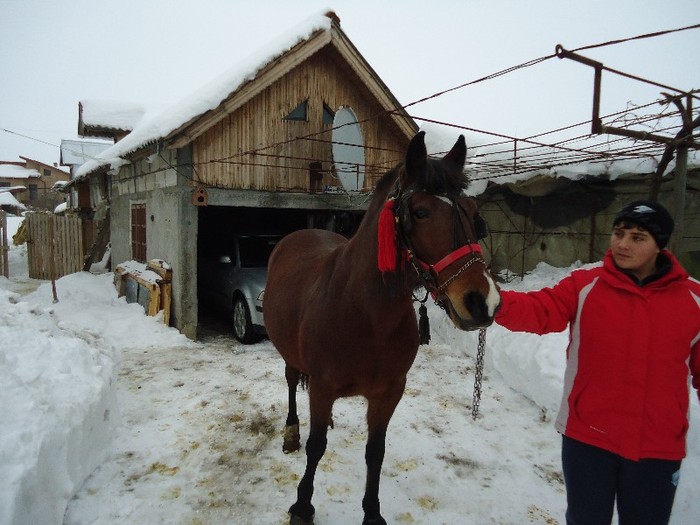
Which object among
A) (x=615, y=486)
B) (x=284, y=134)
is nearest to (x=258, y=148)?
(x=284, y=134)

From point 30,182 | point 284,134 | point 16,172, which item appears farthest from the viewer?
point 30,182

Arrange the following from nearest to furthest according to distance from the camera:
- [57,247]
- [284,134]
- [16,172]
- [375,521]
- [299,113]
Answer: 1. [375,521]
2. [284,134]
3. [299,113]
4. [57,247]
5. [16,172]

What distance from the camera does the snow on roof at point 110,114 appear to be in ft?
46.2

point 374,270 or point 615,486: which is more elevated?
point 374,270

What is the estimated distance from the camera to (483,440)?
3717mm

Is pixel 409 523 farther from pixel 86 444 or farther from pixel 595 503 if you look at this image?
pixel 86 444

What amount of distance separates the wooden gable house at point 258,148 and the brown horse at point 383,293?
13.4 ft

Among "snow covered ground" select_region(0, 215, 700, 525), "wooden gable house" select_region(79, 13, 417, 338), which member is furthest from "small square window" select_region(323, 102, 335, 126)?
"snow covered ground" select_region(0, 215, 700, 525)

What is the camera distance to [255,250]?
775 centimetres

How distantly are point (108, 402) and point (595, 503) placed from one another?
3.89m

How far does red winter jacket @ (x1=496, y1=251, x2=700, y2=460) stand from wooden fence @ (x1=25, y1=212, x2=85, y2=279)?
15226 millimetres

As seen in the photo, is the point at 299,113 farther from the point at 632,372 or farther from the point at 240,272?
the point at 632,372

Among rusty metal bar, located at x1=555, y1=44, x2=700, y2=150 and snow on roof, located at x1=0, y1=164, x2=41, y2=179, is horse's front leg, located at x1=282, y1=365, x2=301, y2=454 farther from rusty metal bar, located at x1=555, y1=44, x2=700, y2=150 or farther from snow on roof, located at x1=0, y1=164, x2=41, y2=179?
snow on roof, located at x1=0, y1=164, x2=41, y2=179

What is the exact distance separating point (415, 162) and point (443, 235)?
385 mm
